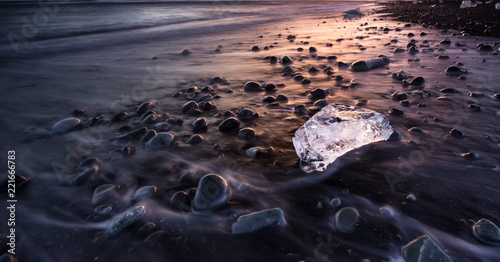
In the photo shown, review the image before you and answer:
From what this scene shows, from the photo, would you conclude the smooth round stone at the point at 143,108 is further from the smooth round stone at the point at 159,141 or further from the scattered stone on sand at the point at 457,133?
the scattered stone on sand at the point at 457,133

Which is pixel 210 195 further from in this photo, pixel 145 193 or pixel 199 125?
pixel 199 125

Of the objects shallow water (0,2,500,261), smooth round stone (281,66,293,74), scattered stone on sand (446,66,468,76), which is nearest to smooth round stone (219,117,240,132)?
shallow water (0,2,500,261)

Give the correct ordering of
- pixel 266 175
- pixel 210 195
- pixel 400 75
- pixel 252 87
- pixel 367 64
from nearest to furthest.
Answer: pixel 210 195, pixel 266 175, pixel 252 87, pixel 400 75, pixel 367 64

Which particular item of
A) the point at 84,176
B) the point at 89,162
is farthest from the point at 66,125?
the point at 84,176

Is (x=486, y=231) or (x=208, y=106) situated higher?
(x=208, y=106)

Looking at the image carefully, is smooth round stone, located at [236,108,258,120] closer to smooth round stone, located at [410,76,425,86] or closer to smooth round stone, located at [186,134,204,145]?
smooth round stone, located at [186,134,204,145]

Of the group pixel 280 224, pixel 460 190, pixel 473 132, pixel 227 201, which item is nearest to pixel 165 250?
pixel 227 201
